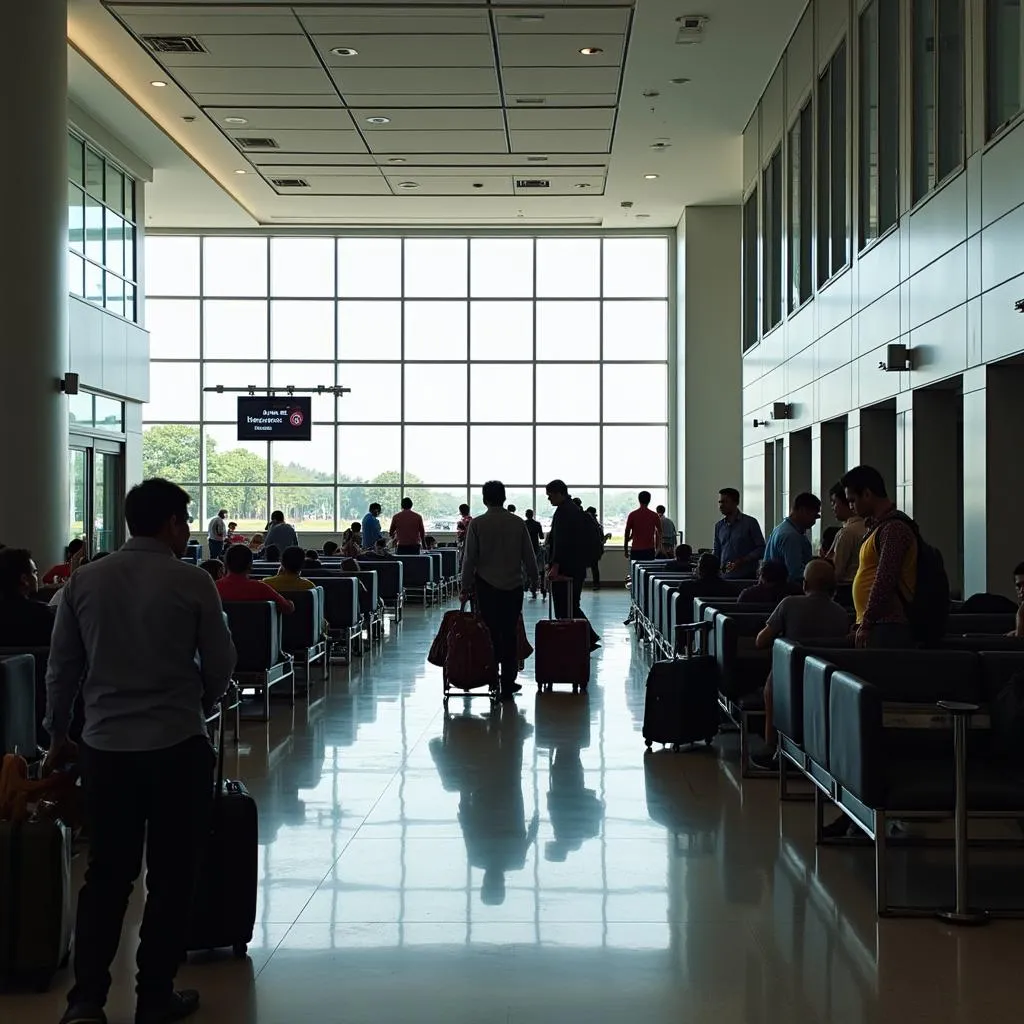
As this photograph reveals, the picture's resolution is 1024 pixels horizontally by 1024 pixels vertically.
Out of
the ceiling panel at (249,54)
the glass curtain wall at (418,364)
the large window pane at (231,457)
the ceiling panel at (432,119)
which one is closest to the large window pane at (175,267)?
the glass curtain wall at (418,364)

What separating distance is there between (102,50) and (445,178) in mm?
8097

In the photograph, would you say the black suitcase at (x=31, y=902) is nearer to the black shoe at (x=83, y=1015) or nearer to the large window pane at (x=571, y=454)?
the black shoe at (x=83, y=1015)

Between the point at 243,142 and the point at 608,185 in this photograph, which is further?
the point at 608,185

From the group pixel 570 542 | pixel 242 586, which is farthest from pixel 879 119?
pixel 242 586

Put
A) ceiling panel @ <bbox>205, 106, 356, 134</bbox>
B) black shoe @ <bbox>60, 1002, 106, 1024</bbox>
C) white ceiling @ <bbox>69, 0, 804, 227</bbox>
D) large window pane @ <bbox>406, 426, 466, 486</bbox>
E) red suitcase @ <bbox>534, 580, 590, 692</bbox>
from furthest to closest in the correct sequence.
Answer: large window pane @ <bbox>406, 426, 466, 486</bbox>, ceiling panel @ <bbox>205, 106, 356, 134</bbox>, white ceiling @ <bbox>69, 0, 804, 227</bbox>, red suitcase @ <bbox>534, 580, 590, 692</bbox>, black shoe @ <bbox>60, 1002, 106, 1024</bbox>

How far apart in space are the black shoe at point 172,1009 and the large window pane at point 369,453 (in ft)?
80.8

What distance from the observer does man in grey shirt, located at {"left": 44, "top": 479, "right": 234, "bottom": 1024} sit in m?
3.58

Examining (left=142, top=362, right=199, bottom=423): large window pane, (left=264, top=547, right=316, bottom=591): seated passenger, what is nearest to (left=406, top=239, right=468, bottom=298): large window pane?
(left=142, top=362, right=199, bottom=423): large window pane

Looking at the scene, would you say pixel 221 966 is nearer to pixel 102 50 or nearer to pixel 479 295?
pixel 102 50

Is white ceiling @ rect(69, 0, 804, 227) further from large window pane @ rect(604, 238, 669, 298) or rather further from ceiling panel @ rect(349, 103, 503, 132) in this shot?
large window pane @ rect(604, 238, 669, 298)

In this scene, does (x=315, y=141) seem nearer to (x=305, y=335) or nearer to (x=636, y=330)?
(x=305, y=335)

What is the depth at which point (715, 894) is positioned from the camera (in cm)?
496

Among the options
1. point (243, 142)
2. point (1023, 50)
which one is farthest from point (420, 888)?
point (243, 142)

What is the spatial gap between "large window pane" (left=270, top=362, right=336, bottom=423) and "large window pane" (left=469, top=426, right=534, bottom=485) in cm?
309
